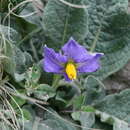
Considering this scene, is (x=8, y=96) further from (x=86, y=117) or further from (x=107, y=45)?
(x=107, y=45)

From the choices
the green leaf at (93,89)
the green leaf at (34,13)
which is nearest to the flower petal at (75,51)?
the green leaf at (93,89)

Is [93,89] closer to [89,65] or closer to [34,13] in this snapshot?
[89,65]

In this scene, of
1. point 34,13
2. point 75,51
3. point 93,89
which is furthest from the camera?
point 34,13

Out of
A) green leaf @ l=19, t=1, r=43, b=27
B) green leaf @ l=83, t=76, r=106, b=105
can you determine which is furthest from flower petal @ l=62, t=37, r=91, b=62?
green leaf @ l=19, t=1, r=43, b=27

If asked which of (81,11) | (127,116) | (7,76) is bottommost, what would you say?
(127,116)

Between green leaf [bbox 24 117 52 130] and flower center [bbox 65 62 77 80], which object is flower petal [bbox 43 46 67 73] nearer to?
flower center [bbox 65 62 77 80]

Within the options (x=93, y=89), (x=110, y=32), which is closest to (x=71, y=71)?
(x=93, y=89)

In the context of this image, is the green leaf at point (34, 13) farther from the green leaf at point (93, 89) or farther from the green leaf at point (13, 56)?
the green leaf at point (93, 89)

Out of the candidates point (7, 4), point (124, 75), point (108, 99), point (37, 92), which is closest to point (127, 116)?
point (108, 99)
